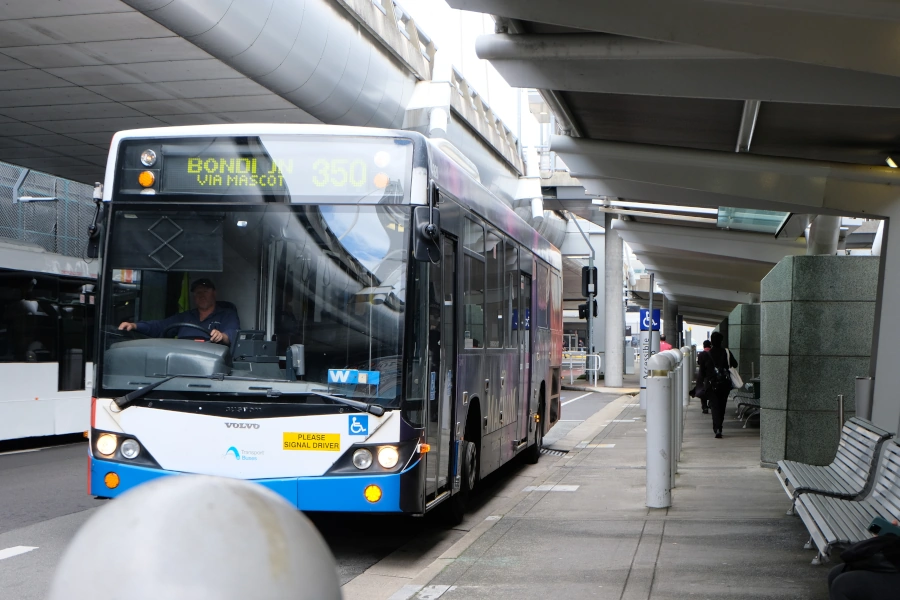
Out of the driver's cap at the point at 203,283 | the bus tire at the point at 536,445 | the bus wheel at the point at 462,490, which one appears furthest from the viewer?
the bus tire at the point at 536,445

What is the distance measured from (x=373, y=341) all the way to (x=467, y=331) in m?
2.13

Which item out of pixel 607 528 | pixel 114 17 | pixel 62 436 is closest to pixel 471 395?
pixel 607 528

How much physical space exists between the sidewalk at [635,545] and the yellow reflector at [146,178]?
3450 mm

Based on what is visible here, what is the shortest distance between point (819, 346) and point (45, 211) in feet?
76.3

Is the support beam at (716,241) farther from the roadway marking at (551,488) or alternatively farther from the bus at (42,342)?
the bus at (42,342)

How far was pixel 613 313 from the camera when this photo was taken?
137ft

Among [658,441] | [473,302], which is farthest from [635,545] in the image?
[473,302]

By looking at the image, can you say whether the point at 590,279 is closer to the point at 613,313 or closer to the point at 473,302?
the point at 473,302

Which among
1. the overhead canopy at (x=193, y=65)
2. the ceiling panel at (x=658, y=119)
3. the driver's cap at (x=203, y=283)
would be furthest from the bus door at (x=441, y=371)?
the overhead canopy at (x=193, y=65)

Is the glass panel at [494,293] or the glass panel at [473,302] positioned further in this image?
the glass panel at [494,293]

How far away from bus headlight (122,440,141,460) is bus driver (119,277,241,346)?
0.77 metres

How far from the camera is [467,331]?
9.32m

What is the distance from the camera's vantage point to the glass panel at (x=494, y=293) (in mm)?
10312

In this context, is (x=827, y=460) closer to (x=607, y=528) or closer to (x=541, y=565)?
(x=607, y=528)
